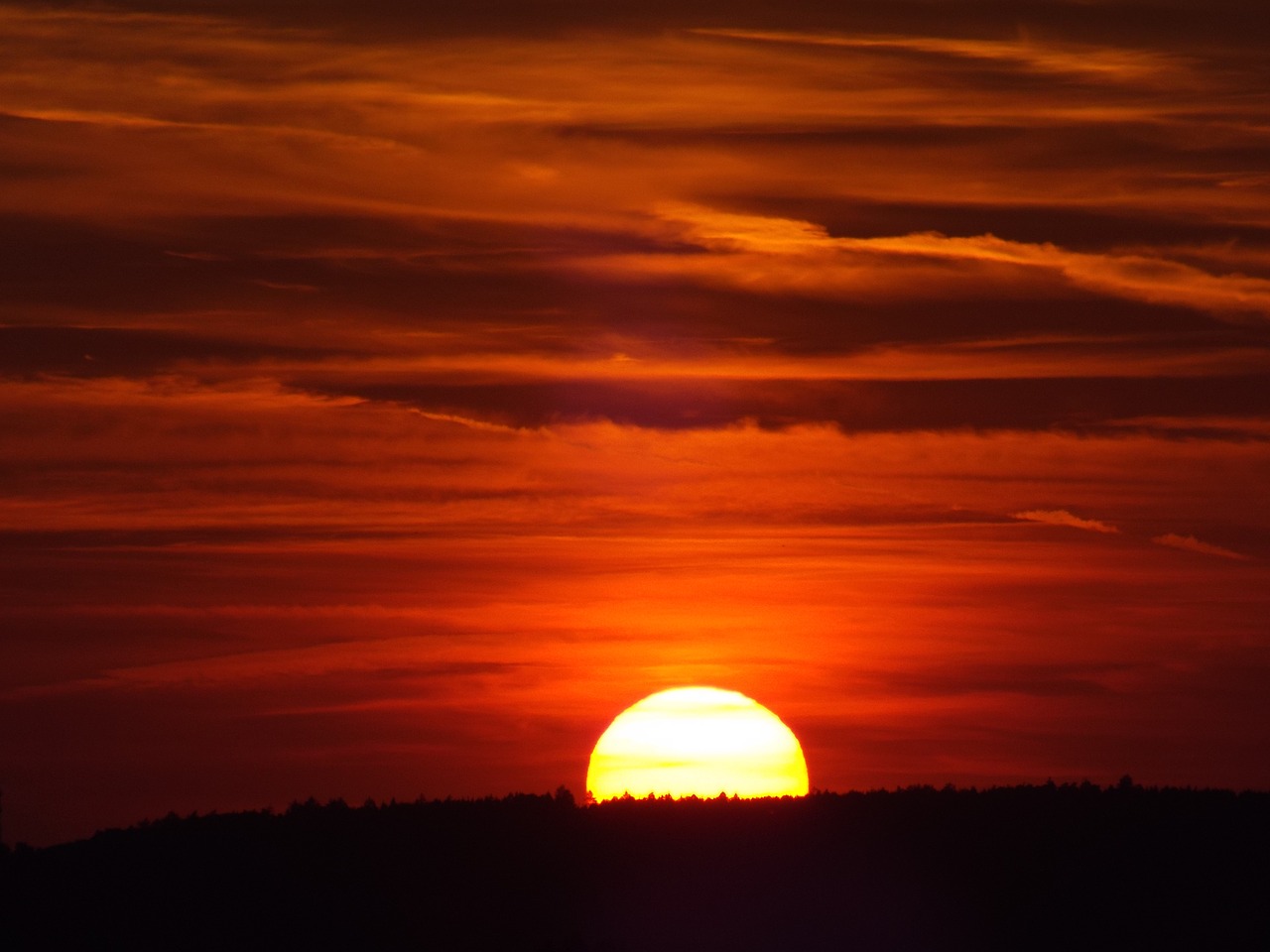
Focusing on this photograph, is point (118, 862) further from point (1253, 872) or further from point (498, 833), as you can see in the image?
point (1253, 872)

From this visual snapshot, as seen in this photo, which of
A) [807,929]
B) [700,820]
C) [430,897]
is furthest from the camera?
[700,820]

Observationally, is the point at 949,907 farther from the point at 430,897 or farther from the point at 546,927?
the point at 430,897

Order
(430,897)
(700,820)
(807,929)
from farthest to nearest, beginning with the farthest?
(700,820), (430,897), (807,929)

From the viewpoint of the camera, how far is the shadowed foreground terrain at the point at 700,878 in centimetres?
2391

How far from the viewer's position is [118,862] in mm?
28062

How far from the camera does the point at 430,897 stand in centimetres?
2544

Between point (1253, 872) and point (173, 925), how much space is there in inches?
563

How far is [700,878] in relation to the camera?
992 inches

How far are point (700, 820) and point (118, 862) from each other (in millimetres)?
8641

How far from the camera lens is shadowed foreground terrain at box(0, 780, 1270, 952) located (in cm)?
2391

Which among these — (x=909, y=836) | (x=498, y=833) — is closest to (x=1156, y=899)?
(x=909, y=836)

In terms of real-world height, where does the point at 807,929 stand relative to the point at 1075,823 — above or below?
below

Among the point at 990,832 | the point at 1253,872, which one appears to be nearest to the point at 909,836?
the point at 990,832

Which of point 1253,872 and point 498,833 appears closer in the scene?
point 1253,872
